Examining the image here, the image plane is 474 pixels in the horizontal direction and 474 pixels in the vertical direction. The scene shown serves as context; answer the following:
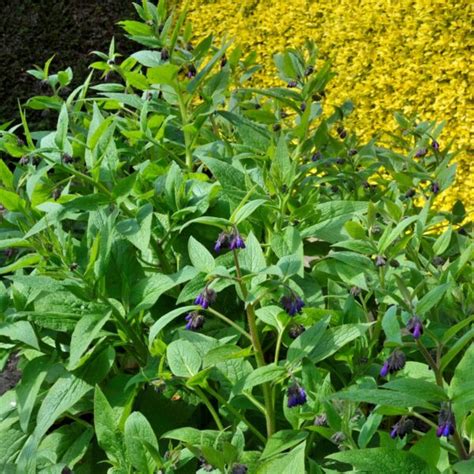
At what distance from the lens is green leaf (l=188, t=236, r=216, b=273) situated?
1.59 metres

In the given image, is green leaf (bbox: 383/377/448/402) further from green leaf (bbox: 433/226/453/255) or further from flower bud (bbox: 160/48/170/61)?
flower bud (bbox: 160/48/170/61)

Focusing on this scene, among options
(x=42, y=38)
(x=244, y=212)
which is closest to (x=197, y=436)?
(x=244, y=212)

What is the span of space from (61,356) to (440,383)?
2.79 feet

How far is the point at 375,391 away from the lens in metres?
1.10

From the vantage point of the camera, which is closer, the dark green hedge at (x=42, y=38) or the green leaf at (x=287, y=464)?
the green leaf at (x=287, y=464)

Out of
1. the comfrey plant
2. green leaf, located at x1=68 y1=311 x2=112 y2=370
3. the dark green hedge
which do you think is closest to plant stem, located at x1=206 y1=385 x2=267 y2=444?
the comfrey plant

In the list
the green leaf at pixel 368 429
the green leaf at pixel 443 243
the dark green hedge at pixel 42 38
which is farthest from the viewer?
the dark green hedge at pixel 42 38

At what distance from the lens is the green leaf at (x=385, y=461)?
107 centimetres

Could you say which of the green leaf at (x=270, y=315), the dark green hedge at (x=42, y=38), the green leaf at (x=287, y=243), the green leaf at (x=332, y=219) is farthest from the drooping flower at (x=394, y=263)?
the dark green hedge at (x=42, y=38)

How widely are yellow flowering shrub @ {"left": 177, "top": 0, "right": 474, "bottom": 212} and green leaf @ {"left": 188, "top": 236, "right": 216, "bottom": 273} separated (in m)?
3.46

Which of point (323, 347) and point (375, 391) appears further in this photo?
point (323, 347)

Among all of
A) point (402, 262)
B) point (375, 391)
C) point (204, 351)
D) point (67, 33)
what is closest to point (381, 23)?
point (67, 33)

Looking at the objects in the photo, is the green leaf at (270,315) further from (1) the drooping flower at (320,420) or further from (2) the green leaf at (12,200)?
(2) the green leaf at (12,200)

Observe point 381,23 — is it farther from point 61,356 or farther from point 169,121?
point 61,356
